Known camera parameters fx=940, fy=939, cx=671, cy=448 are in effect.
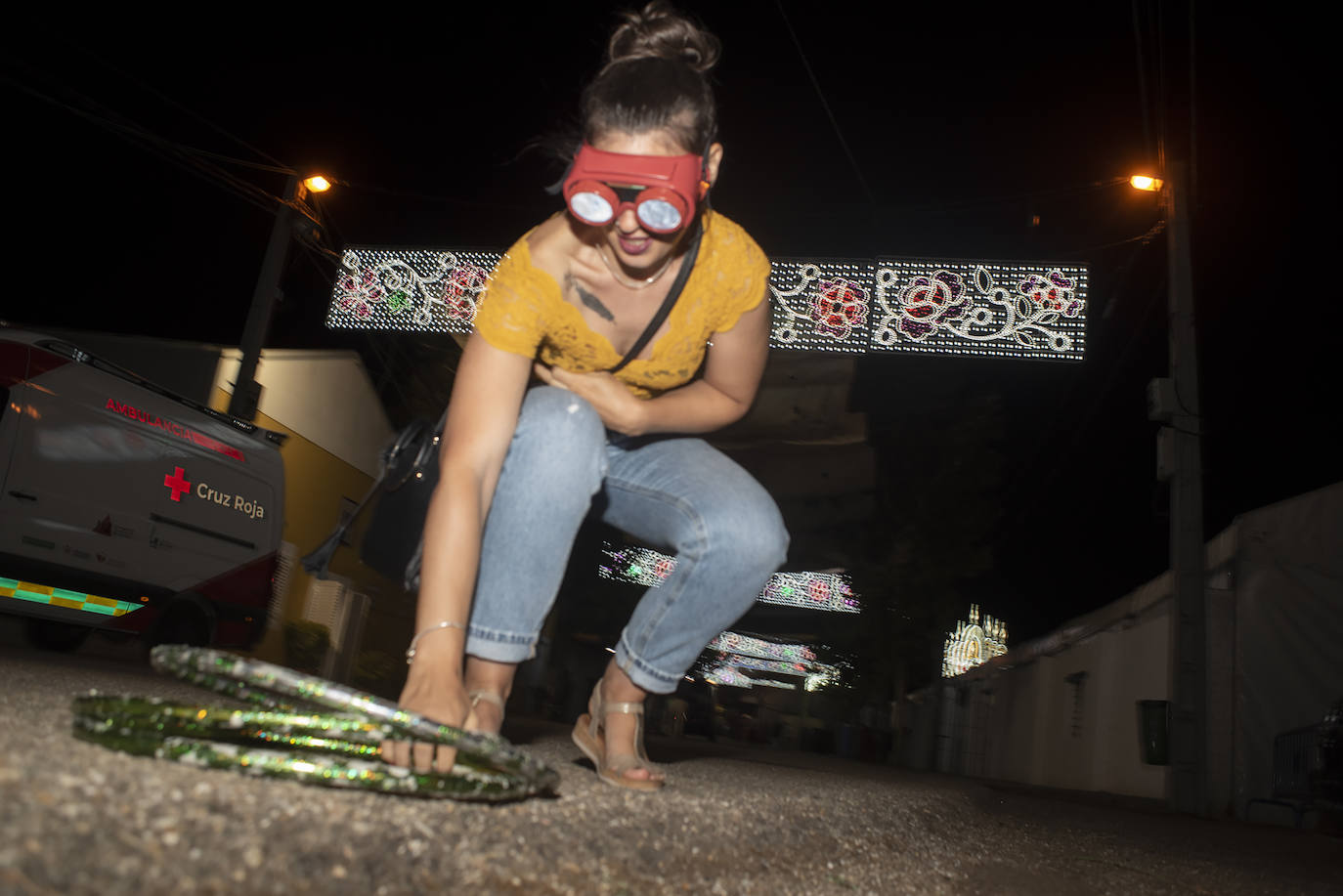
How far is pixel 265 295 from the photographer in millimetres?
11547

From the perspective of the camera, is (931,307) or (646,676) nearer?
(646,676)

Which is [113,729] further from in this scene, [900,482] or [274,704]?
[900,482]

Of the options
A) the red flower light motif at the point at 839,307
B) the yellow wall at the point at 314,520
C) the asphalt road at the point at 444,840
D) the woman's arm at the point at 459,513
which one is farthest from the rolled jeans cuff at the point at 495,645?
the yellow wall at the point at 314,520

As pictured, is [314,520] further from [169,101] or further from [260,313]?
[169,101]

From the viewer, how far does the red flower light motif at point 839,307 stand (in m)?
8.84

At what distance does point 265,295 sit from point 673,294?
35.6 ft

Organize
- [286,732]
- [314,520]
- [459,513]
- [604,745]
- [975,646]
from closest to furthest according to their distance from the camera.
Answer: [286,732], [459,513], [604,745], [314,520], [975,646]

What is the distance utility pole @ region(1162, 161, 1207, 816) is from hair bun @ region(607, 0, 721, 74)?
9037 millimetres

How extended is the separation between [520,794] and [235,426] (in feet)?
28.0

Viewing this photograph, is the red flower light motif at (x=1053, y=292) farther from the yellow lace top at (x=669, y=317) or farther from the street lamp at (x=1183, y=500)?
the yellow lace top at (x=669, y=317)

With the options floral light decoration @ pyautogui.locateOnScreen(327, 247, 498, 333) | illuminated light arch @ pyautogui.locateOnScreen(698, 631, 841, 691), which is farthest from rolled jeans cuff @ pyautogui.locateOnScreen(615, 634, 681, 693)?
illuminated light arch @ pyautogui.locateOnScreen(698, 631, 841, 691)

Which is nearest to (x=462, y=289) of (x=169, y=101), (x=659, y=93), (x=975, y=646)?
(x=169, y=101)

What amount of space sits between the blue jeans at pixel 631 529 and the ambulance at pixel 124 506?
6101mm

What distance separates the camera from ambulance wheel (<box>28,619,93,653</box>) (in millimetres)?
8156
